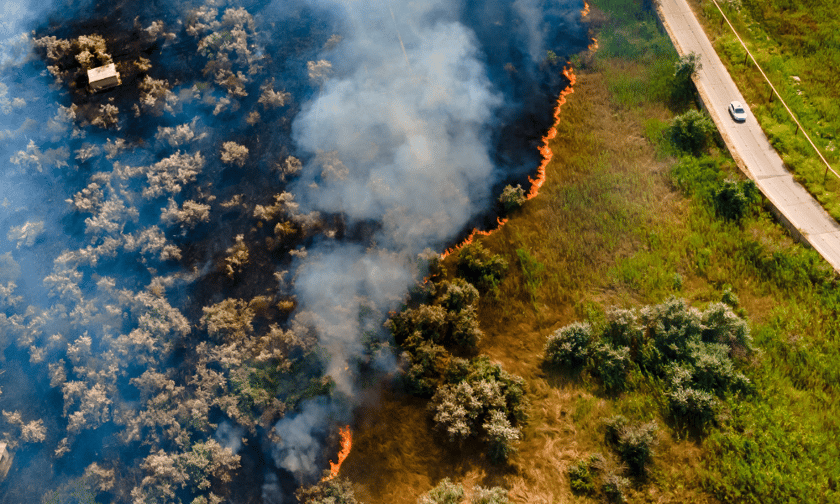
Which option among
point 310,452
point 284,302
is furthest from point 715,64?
point 310,452

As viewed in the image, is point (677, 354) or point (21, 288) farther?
point (21, 288)

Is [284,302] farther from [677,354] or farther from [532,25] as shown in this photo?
[532,25]

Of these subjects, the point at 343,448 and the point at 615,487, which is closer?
the point at 615,487

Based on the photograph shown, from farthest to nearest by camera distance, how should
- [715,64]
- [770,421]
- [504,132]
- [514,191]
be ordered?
[715,64] → [504,132] → [514,191] → [770,421]

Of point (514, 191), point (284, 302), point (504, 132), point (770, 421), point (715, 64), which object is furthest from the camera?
point (715, 64)

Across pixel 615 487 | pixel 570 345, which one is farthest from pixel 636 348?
pixel 615 487

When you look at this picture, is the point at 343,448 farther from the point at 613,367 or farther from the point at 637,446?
the point at 613,367

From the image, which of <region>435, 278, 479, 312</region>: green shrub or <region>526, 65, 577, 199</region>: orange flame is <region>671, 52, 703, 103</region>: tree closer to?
<region>526, 65, 577, 199</region>: orange flame

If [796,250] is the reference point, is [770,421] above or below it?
below

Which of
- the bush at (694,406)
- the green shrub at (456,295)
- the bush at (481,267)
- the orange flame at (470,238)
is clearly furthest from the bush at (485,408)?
the bush at (694,406)
